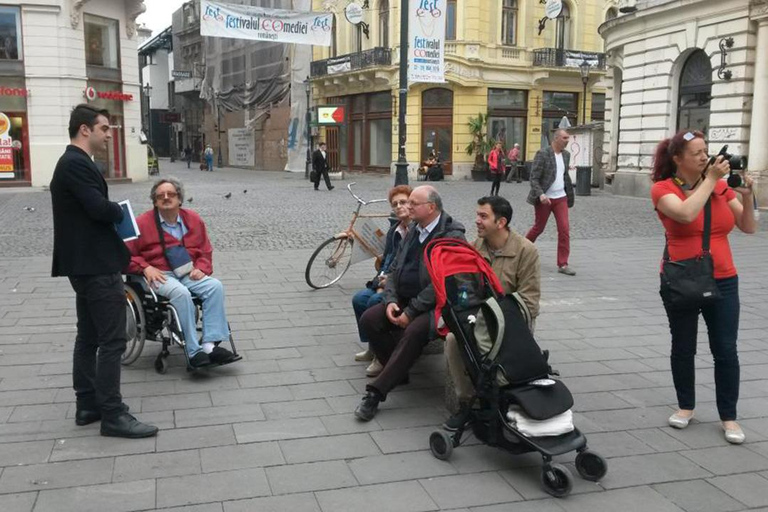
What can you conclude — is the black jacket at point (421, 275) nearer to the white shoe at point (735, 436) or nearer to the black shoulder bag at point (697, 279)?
the black shoulder bag at point (697, 279)

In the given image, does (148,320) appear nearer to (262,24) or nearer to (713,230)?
(713,230)

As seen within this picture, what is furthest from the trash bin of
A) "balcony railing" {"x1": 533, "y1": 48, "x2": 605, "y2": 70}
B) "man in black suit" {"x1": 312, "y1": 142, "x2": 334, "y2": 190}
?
"balcony railing" {"x1": 533, "y1": 48, "x2": 605, "y2": 70}

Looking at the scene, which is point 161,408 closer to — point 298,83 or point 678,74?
point 678,74

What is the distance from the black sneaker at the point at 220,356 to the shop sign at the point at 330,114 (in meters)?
30.0

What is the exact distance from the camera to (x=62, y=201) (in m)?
4.15

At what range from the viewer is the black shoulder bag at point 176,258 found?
5605 millimetres

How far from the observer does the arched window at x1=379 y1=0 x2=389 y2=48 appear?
3481 centimetres

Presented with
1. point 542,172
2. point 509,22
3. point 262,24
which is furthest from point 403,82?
point 509,22

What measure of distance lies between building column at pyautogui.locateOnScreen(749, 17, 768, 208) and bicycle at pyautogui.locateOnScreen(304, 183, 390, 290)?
1285 centimetres

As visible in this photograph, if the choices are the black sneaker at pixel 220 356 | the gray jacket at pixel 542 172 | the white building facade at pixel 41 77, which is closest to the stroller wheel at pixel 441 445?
the black sneaker at pixel 220 356

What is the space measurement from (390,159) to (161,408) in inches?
1249

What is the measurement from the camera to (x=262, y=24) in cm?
2127

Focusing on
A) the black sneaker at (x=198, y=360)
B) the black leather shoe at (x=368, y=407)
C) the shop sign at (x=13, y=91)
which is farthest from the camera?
the shop sign at (x=13, y=91)

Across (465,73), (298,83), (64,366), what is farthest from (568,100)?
(64,366)
